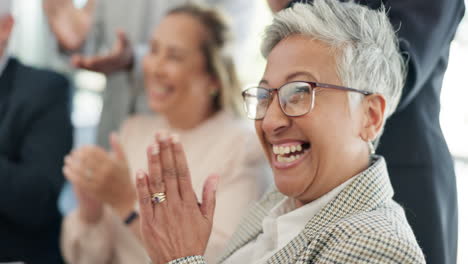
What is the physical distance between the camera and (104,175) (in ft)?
5.79

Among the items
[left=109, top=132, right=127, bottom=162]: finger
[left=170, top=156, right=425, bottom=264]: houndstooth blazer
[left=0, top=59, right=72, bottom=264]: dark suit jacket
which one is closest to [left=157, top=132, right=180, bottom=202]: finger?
[left=170, top=156, right=425, bottom=264]: houndstooth blazer

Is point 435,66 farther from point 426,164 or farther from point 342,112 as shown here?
point 342,112

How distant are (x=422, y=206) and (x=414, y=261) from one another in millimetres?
457

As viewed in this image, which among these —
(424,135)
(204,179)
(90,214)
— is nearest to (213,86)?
(204,179)

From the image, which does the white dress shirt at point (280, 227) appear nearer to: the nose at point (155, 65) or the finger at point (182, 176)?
the finger at point (182, 176)

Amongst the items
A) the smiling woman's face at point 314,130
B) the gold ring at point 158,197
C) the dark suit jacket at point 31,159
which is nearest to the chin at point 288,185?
the smiling woman's face at point 314,130

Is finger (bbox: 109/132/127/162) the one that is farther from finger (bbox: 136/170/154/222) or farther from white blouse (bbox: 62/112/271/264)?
finger (bbox: 136/170/154/222)

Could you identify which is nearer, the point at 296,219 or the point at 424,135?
the point at 296,219

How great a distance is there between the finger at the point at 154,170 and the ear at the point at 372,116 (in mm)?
411

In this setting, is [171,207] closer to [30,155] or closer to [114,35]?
[30,155]

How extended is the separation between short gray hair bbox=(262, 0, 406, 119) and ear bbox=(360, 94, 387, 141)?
21mm

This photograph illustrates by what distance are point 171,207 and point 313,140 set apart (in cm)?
31

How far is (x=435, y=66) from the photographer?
4.43ft

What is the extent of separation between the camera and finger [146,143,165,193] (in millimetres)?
1092
